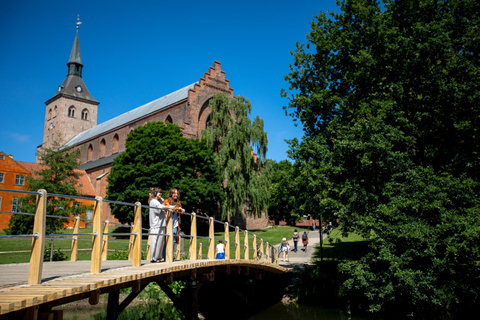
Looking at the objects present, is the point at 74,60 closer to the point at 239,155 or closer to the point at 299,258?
the point at 239,155

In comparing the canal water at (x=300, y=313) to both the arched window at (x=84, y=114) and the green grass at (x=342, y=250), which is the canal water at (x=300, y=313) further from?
the arched window at (x=84, y=114)

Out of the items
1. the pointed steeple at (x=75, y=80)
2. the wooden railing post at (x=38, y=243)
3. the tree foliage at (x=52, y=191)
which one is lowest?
the wooden railing post at (x=38, y=243)

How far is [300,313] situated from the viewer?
16859 millimetres

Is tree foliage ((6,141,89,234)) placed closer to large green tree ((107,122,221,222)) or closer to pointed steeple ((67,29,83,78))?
large green tree ((107,122,221,222))

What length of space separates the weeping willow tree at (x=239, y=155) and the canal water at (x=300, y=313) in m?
14.9

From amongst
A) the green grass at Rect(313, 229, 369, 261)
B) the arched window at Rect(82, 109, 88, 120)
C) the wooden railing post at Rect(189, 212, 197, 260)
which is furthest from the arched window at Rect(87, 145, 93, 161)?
the wooden railing post at Rect(189, 212, 197, 260)

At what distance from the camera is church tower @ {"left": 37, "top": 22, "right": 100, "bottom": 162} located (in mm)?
67875

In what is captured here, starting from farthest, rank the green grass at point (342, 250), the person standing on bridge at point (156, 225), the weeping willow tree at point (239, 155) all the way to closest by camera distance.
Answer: the weeping willow tree at point (239, 155), the green grass at point (342, 250), the person standing on bridge at point (156, 225)

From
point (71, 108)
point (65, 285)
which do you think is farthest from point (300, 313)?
point (71, 108)

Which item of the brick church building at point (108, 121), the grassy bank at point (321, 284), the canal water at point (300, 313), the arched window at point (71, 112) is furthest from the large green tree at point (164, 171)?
the arched window at point (71, 112)

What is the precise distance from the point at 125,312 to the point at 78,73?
209 ft

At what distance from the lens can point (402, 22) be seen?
56.1 ft

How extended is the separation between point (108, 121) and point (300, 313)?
51.4m

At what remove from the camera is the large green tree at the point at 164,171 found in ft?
103
